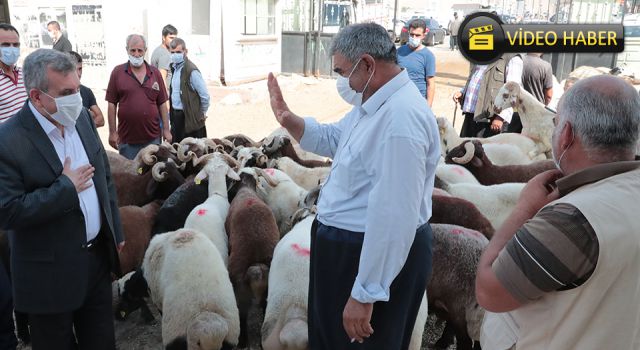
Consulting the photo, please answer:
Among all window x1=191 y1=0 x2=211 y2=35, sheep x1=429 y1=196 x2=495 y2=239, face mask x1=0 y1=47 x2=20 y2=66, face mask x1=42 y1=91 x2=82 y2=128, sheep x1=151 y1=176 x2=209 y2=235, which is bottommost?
sheep x1=151 y1=176 x2=209 y2=235

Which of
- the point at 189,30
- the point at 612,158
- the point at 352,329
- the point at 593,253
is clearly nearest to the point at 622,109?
the point at 612,158

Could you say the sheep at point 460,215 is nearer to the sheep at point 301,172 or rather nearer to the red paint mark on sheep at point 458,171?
the red paint mark on sheep at point 458,171

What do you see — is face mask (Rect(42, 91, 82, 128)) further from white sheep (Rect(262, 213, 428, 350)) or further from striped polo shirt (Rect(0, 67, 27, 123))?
striped polo shirt (Rect(0, 67, 27, 123))

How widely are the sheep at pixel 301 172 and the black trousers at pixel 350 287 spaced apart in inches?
138

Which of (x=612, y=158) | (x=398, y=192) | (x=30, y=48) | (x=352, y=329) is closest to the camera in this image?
(x=612, y=158)

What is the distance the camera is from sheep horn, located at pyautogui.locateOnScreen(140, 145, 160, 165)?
20.0 ft

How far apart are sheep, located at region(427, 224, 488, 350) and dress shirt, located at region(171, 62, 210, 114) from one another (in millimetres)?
4613

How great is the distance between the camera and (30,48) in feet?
53.6

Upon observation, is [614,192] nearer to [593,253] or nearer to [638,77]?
[593,253]

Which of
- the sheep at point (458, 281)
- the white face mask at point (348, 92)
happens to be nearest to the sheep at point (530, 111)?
the sheep at point (458, 281)

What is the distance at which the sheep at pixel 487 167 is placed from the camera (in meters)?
6.16

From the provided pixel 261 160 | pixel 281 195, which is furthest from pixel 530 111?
pixel 281 195

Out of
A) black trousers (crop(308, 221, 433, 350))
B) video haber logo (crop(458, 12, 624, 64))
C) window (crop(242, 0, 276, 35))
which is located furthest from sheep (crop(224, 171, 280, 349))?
window (crop(242, 0, 276, 35))

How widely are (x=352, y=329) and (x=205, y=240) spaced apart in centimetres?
223
